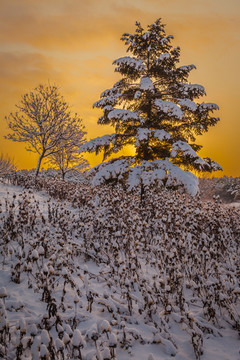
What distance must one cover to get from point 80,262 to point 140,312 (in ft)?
7.35

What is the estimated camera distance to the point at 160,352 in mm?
2725

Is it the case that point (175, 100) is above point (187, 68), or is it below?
below

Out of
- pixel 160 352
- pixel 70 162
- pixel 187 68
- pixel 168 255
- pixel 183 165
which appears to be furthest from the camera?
pixel 70 162

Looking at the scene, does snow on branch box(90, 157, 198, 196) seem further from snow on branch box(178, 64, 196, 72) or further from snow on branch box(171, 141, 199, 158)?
snow on branch box(178, 64, 196, 72)

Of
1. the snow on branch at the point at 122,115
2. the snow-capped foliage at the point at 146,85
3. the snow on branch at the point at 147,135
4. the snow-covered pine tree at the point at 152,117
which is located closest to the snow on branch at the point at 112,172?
the snow-covered pine tree at the point at 152,117

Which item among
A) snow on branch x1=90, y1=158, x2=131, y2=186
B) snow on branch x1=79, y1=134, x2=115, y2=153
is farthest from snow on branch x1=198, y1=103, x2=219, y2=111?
snow on branch x1=79, y1=134, x2=115, y2=153

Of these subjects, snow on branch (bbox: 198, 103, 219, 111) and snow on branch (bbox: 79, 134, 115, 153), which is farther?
snow on branch (bbox: 79, 134, 115, 153)

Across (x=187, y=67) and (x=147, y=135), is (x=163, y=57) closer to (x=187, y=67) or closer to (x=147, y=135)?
(x=187, y=67)

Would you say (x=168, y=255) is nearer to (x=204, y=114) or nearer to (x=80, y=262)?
(x=80, y=262)

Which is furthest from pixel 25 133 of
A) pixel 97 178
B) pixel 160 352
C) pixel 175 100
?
pixel 160 352

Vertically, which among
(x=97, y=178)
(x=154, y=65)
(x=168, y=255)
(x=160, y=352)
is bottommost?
(x=160, y=352)

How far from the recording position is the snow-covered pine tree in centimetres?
965

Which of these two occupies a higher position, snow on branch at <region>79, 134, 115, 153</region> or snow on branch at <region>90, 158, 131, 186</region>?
snow on branch at <region>79, 134, 115, 153</region>

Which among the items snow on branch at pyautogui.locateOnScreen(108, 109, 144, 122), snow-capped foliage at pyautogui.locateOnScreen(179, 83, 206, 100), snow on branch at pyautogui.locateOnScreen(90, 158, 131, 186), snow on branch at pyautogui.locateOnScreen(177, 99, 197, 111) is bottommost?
snow on branch at pyautogui.locateOnScreen(90, 158, 131, 186)
